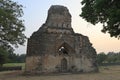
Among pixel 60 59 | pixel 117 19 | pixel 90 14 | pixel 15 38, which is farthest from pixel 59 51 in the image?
pixel 117 19

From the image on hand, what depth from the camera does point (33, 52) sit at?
29062mm

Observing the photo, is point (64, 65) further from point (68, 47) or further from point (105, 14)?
point (105, 14)

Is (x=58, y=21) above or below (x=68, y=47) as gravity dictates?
above

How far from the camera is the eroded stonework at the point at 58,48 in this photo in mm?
Answer: 28766

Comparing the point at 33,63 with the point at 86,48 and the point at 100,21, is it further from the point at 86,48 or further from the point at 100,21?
the point at 100,21

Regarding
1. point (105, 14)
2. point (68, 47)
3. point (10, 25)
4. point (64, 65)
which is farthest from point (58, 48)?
point (105, 14)

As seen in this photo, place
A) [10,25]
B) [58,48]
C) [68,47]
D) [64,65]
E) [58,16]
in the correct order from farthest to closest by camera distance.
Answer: [58,16] → [68,47] → [64,65] → [58,48] → [10,25]

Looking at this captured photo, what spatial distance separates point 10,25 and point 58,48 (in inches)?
415

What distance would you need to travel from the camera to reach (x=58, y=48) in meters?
29.7

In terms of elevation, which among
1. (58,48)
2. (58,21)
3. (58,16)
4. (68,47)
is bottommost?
(58,48)

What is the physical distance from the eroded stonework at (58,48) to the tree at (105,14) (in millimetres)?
14899

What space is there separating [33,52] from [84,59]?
6550 millimetres

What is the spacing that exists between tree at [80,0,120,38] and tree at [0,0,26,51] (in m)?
7.08

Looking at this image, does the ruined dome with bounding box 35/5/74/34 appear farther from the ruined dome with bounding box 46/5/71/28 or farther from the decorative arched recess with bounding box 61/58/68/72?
the decorative arched recess with bounding box 61/58/68/72
